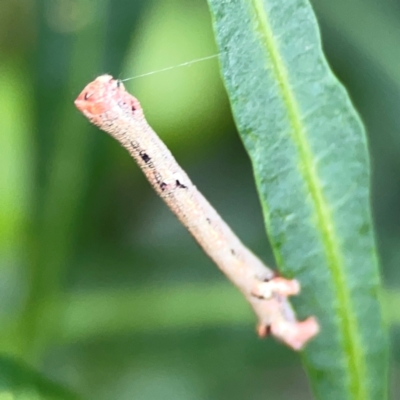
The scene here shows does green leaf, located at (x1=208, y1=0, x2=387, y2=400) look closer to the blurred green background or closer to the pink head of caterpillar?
the pink head of caterpillar

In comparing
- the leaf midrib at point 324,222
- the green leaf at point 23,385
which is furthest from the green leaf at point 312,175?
the green leaf at point 23,385

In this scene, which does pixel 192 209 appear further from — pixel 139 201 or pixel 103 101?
pixel 139 201

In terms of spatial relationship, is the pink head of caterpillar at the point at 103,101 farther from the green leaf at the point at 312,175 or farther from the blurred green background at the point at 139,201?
the blurred green background at the point at 139,201

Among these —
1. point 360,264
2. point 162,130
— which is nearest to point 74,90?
point 162,130

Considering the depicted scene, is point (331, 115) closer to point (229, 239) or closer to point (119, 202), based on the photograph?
point (229, 239)

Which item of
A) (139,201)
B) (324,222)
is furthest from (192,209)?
(139,201)
